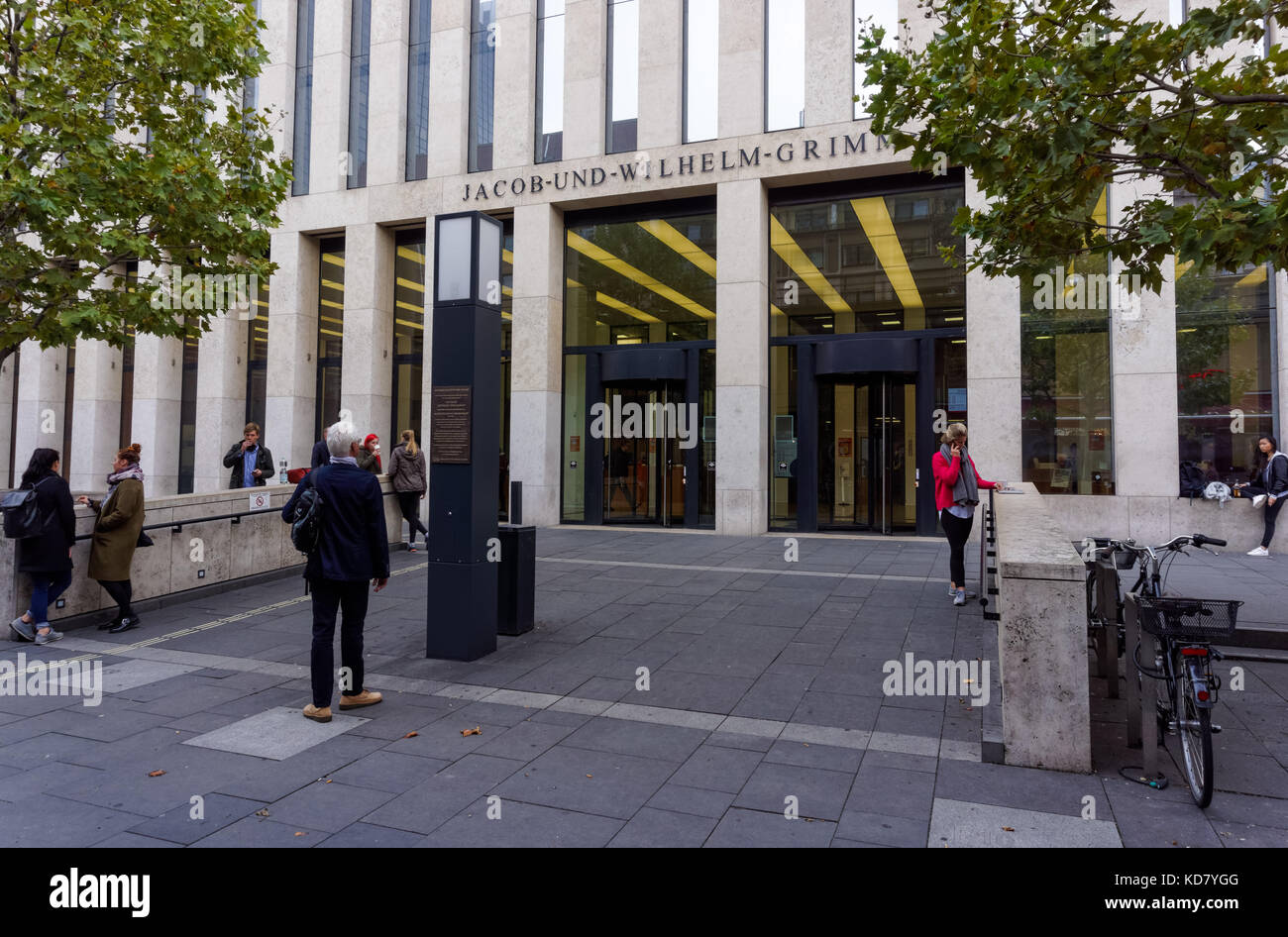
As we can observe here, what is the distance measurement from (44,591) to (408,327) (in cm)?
1258

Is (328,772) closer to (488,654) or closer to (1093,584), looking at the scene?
(488,654)

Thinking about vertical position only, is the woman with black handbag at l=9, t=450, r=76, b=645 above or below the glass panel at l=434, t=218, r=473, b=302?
below

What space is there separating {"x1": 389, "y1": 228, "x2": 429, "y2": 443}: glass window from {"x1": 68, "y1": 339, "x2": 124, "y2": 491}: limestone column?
27.2 ft

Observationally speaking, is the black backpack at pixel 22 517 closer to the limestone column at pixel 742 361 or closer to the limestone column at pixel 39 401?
the limestone column at pixel 742 361

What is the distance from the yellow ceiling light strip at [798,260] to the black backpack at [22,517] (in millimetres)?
13035

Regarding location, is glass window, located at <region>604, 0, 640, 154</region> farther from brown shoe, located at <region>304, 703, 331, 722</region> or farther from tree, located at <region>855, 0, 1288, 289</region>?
brown shoe, located at <region>304, 703, 331, 722</region>

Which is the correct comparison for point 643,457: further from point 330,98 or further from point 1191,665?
point 1191,665

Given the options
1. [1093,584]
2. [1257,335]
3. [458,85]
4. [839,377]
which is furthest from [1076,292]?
[458,85]

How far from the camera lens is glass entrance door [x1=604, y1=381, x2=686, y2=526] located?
16.7m

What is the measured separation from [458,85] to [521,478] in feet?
29.7

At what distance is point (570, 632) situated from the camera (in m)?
7.39

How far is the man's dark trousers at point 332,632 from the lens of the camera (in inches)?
200

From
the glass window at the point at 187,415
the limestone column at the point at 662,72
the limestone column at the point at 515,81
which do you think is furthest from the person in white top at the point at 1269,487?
the glass window at the point at 187,415

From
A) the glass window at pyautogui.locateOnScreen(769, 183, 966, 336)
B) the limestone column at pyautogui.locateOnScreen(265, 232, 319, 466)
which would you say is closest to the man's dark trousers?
the glass window at pyautogui.locateOnScreen(769, 183, 966, 336)
